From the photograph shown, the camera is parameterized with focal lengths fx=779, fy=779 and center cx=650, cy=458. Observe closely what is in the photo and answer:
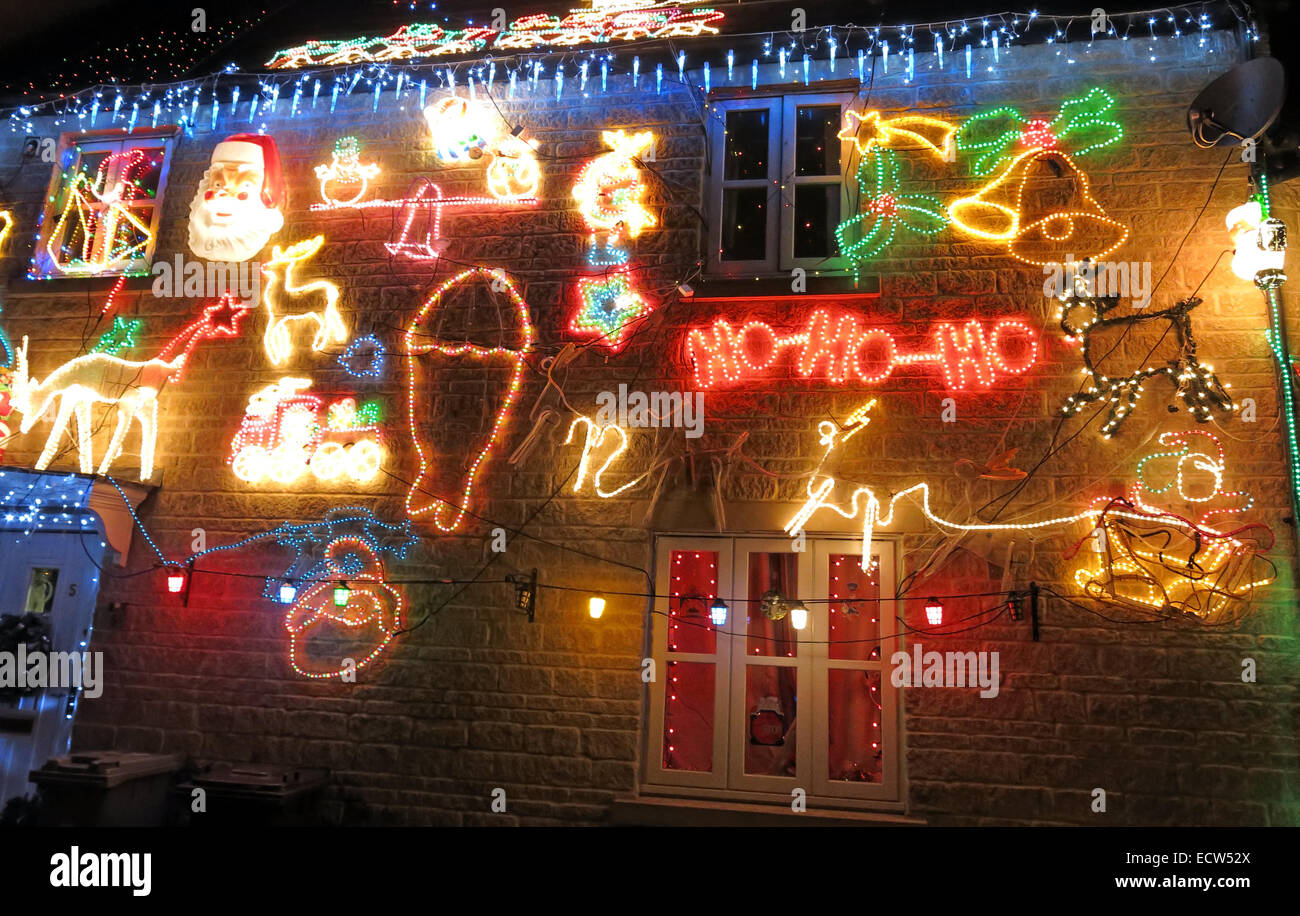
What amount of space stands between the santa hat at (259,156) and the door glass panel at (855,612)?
14.9 feet

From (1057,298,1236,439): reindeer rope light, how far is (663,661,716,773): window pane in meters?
2.56

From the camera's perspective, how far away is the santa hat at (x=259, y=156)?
5.41m

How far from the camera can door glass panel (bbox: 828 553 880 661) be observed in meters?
4.40

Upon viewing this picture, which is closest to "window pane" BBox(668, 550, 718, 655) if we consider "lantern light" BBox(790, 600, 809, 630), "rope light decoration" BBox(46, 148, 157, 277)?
"lantern light" BBox(790, 600, 809, 630)

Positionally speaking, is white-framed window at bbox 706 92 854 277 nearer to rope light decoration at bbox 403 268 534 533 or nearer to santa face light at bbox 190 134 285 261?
rope light decoration at bbox 403 268 534 533

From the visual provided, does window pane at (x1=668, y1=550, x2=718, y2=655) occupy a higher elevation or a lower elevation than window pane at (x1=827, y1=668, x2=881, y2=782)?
higher

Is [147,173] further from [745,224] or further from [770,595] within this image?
[770,595]

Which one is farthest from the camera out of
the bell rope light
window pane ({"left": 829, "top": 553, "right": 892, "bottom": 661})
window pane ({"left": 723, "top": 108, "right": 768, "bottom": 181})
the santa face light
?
the santa face light

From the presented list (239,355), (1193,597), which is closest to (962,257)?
(1193,597)

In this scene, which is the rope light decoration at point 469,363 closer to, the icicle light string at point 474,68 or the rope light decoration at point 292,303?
the rope light decoration at point 292,303

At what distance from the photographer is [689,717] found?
449 centimetres

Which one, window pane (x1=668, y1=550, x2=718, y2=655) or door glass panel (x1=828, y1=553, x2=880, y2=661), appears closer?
door glass panel (x1=828, y1=553, x2=880, y2=661)

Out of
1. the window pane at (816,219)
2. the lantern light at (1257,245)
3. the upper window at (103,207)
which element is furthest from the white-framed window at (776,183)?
the upper window at (103,207)

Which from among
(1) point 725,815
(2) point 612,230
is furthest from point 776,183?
(1) point 725,815
